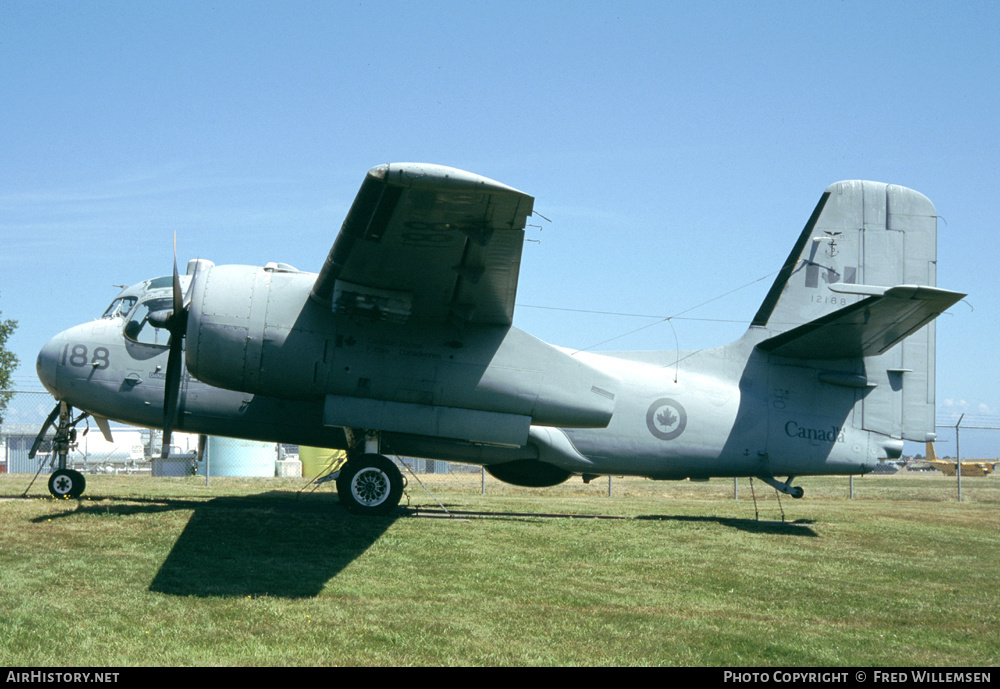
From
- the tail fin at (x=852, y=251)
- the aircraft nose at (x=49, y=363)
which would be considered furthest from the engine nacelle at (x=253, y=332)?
the tail fin at (x=852, y=251)

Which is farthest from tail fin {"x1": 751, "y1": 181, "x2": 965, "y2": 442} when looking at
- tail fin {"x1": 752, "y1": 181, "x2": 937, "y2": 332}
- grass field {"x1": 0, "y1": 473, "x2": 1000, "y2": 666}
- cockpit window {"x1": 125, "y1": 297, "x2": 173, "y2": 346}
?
cockpit window {"x1": 125, "y1": 297, "x2": 173, "y2": 346}

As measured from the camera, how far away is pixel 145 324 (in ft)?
47.9

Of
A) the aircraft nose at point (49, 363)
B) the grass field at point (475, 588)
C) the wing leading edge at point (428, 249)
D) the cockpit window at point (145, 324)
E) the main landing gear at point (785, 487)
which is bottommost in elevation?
the grass field at point (475, 588)

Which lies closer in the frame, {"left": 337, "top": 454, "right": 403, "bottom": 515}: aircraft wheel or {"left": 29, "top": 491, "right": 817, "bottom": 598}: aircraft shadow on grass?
{"left": 29, "top": 491, "right": 817, "bottom": 598}: aircraft shadow on grass

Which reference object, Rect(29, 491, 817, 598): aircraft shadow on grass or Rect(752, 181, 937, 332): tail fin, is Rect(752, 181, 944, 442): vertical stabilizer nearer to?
Rect(752, 181, 937, 332): tail fin

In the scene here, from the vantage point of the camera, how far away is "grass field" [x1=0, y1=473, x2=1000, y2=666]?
6742mm

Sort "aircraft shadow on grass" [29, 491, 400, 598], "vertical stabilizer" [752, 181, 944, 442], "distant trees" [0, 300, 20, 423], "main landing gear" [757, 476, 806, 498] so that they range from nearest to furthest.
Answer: "aircraft shadow on grass" [29, 491, 400, 598], "main landing gear" [757, 476, 806, 498], "vertical stabilizer" [752, 181, 944, 442], "distant trees" [0, 300, 20, 423]

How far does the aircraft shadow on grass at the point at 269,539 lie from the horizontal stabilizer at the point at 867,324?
3.19 metres

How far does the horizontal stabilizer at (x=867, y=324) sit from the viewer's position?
1188 centimetres

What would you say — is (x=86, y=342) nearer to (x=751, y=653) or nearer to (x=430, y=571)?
(x=430, y=571)

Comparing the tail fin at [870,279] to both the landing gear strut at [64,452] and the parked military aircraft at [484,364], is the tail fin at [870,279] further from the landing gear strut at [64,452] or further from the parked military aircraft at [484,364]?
the landing gear strut at [64,452]

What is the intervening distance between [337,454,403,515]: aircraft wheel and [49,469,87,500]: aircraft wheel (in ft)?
17.0

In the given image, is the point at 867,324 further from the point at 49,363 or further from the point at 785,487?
the point at 49,363
